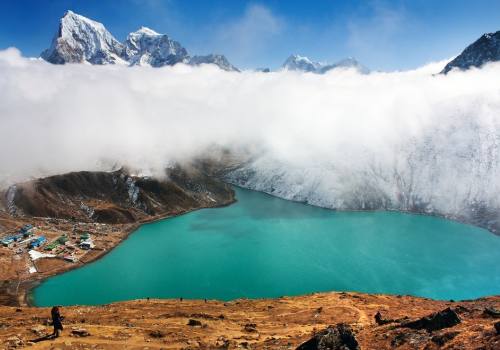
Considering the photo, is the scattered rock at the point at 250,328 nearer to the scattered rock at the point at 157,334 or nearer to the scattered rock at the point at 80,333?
the scattered rock at the point at 157,334

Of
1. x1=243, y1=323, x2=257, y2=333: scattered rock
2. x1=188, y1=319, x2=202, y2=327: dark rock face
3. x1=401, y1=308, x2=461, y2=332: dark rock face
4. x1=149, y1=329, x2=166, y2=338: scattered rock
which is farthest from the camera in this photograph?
x1=243, y1=323, x2=257, y2=333: scattered rock

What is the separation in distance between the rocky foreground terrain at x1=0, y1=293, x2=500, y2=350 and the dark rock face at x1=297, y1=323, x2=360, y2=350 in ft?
0.24

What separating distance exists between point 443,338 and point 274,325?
32090 mm

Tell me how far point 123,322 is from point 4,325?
1418 centimetres

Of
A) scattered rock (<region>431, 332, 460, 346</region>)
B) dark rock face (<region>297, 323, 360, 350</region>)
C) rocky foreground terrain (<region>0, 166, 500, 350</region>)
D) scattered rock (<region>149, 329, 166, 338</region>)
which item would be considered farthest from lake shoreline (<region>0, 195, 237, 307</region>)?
scattered rock (<region>431, 332, 460, 346</region>)

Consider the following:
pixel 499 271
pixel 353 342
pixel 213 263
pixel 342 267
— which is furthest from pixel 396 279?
pixel 353 342

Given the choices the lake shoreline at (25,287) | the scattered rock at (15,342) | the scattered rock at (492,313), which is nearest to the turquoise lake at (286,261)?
the lake shoreline at (25,287)

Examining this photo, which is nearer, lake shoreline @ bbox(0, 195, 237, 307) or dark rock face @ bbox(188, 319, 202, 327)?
dark rock face @ bbox(188, 319, 202, 327)

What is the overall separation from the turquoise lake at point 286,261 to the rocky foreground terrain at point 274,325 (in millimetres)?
25198

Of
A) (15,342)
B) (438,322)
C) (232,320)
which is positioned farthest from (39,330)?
(438,322)

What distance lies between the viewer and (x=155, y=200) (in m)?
196

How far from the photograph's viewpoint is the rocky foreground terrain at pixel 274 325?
3212 centimetres

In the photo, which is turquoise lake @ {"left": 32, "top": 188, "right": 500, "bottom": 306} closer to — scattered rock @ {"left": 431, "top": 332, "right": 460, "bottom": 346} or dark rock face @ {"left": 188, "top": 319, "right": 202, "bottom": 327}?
dark rock face @ {"left": 188, "top": 319, "right": 202, "bottom": 327}

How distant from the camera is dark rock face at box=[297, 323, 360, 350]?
100.0 ft
